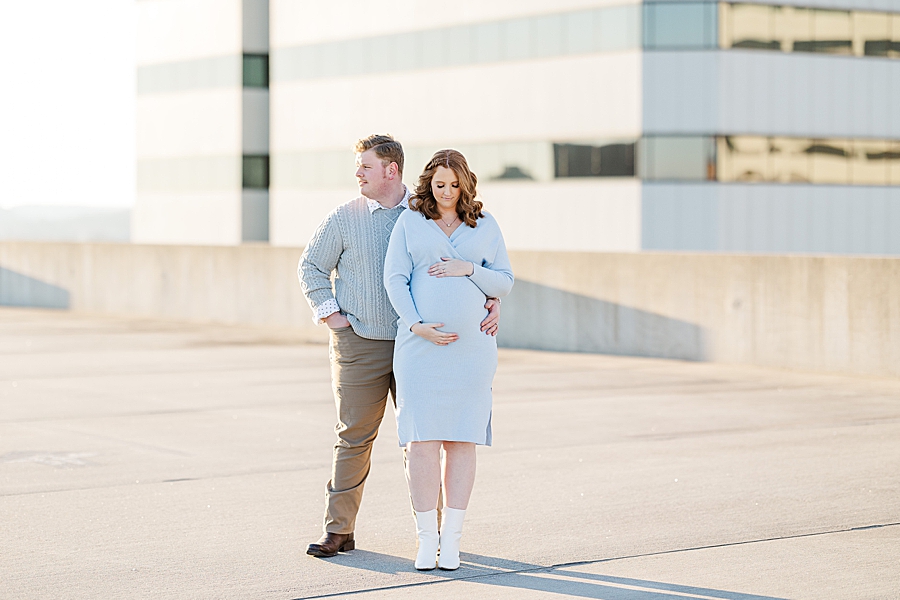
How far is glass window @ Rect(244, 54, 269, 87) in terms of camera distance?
4925 centimetres

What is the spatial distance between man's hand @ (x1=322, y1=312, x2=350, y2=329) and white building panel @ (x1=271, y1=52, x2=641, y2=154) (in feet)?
106

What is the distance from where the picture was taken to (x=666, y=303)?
17109mm

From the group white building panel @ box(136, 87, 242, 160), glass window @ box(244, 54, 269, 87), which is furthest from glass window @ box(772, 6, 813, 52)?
white building panel @ box(136, 87, 242, 160)

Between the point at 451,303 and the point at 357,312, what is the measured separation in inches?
20.4

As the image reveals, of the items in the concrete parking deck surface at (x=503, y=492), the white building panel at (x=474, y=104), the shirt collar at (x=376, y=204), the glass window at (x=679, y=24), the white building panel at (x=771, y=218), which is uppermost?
the glass window at (x=679, y=24)

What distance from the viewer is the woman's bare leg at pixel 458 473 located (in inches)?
240

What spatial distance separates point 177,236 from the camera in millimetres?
52406

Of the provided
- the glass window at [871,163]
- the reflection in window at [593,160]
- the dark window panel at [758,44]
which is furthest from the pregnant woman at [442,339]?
the glass window at [871,163]

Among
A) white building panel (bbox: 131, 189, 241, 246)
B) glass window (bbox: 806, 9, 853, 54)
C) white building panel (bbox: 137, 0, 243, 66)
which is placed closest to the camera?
glass window (bbox: 806, 9, 853, 54)

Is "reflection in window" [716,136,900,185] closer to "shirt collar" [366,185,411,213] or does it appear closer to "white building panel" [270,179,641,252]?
"white building panel" [270,179,641,252]

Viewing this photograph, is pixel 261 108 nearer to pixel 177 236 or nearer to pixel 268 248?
pixel 177 236

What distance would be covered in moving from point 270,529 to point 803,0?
35.1 meters

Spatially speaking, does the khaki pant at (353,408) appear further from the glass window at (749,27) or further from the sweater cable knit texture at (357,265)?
the glass window at (749,27)

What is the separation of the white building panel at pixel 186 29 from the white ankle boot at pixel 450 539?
4455 centimetres
